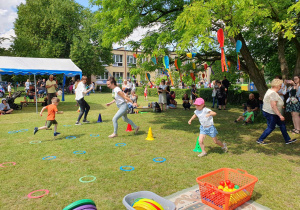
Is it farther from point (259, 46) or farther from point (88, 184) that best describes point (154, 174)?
point (259, 46)

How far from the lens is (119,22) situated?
8.54 metres

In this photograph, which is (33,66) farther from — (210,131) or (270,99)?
(270,99)

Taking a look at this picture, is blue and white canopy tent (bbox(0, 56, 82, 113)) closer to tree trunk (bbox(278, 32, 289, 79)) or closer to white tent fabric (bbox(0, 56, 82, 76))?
white tent fabric (bbox(0, 56, 82, 76))

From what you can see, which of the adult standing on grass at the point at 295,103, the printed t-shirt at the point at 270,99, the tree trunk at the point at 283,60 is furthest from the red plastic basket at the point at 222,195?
the tree trunk at the point at 283,60

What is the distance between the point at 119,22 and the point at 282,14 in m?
5.65

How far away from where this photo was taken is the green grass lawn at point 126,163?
372cm

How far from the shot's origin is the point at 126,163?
17.0 ft

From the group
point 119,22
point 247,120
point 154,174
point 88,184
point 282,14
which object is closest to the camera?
point 88,184

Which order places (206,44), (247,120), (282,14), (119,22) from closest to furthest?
1. (206,44)
2. (282,14)
3. (119,22)
4. (247,120)

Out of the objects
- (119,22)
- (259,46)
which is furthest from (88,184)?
(259,46)

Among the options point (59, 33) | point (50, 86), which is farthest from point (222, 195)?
point (59, 33)

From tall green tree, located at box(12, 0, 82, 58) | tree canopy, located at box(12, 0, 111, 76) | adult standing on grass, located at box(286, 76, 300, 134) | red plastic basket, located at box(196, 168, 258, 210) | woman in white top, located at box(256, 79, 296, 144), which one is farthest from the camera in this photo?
tree canopy, located at box(12, 0, 111, 76)

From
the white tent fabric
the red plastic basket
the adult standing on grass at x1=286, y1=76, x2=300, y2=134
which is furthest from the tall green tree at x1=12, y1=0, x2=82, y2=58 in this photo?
the red plastic basket

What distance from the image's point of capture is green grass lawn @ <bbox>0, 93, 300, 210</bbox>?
147 inches
